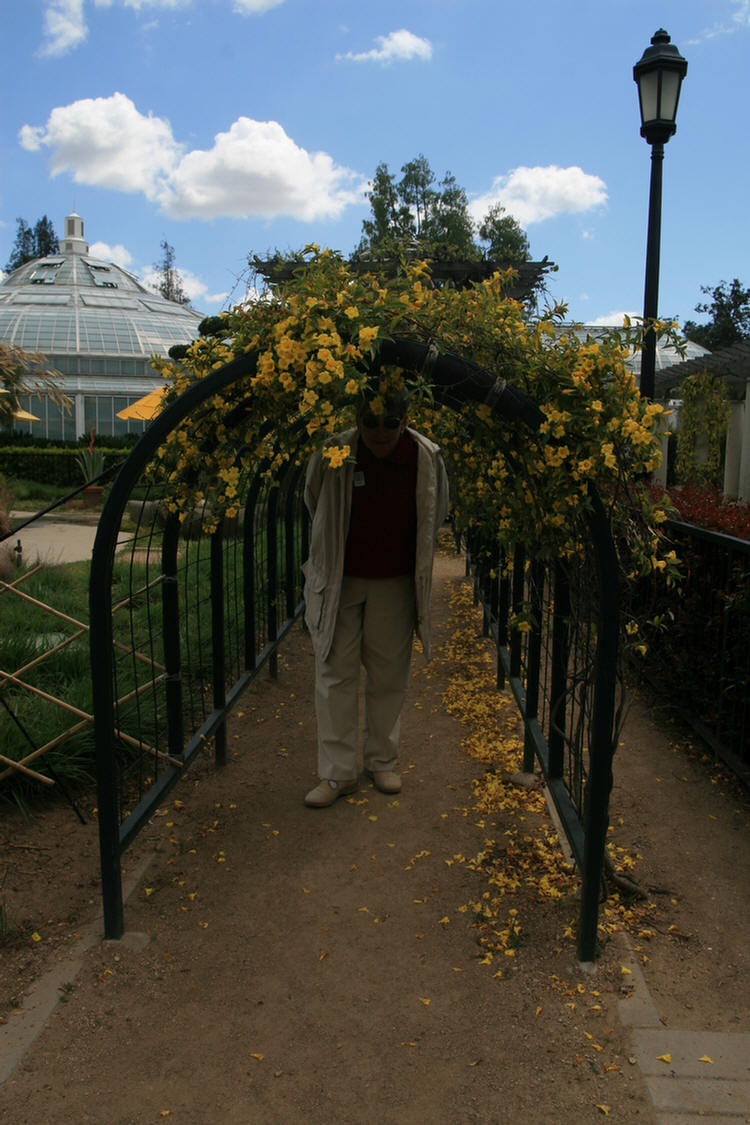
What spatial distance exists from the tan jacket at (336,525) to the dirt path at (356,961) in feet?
2.85

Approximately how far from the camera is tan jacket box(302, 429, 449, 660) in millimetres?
3486

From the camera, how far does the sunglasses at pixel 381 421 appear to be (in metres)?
3.02

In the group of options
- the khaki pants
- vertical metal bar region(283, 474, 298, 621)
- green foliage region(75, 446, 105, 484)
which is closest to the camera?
the khaki pants

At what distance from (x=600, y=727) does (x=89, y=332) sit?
32.6 meters

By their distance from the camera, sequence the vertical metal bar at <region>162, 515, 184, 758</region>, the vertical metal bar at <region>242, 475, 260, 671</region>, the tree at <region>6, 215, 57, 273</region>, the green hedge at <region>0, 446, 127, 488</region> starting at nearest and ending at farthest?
the vertical metal bar at <region>162, 515, 184, 758</region> < the vertical metal bar at <region>242, 475, 260, 671</region> < the green hedge at <region>0, 446, 127, 488</region> < the tree at <region>6, 215, 57, 273</region>

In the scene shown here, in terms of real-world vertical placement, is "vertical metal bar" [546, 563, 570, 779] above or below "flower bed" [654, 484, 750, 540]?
below

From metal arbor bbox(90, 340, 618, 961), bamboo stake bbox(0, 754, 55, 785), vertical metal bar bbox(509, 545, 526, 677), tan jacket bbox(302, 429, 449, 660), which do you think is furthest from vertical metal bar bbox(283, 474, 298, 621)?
bamboo stake bbox(0, 754, 55, 785)

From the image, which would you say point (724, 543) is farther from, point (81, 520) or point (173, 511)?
→ point (81, 520)

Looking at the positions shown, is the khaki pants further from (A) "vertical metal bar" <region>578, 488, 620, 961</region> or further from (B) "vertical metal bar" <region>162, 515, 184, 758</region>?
(A) "vertical metal bar" <region>578, 488, 620, 961</region>

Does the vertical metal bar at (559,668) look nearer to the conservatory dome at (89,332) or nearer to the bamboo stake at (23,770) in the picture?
the bamboo stake at (23,770)

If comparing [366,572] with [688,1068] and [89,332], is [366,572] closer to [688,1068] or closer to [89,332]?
[688,1068]

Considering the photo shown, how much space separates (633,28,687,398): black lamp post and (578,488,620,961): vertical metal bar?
13.4ft

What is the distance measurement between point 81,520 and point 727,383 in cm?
1056

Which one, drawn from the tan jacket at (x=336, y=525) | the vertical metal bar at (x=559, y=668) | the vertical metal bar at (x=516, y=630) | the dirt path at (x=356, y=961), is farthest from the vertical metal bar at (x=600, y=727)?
the vertical metal bar at (x=516, y=630)
